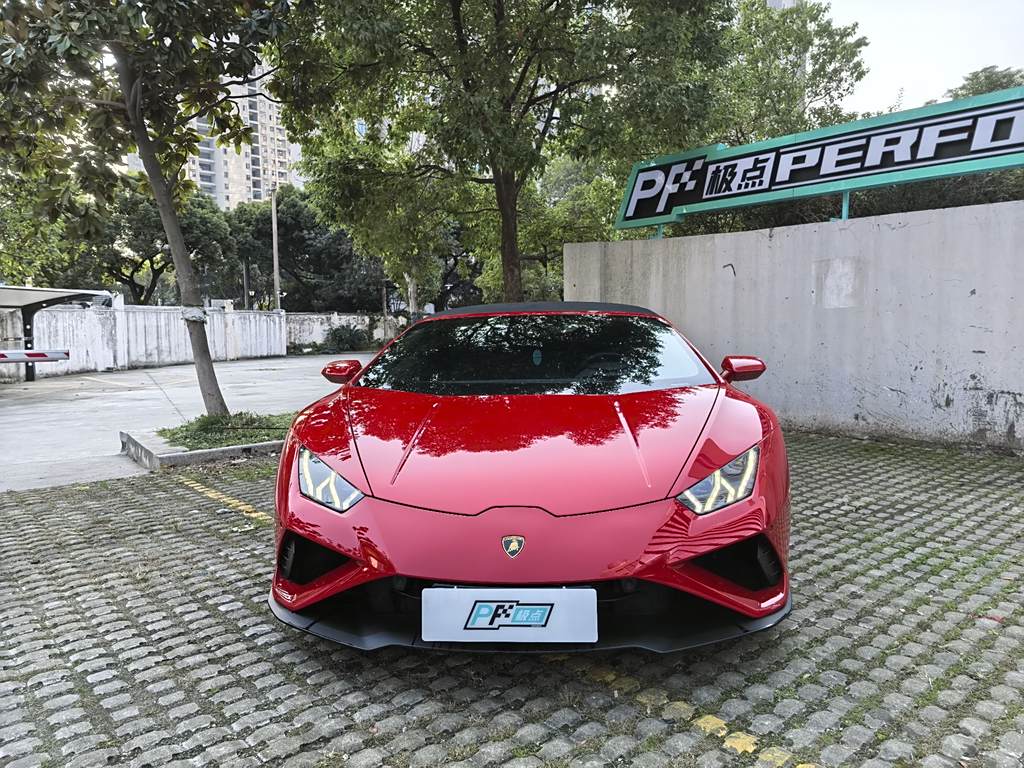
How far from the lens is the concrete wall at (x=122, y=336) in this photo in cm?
1784

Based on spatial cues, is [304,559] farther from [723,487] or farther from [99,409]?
[99,409]

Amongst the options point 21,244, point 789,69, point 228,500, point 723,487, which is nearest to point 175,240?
point 228,500

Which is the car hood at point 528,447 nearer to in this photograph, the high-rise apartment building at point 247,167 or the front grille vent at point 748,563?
the front grille vent at point 748,563

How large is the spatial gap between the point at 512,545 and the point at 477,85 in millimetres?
7231

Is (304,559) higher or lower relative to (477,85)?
lower

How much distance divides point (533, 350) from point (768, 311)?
4.93 m

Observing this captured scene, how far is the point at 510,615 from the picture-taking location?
189 centimetres

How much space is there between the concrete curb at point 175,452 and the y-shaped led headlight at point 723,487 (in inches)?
180

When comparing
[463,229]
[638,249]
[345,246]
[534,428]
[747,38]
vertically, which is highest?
[747,38]

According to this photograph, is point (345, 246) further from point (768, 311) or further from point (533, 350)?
point (533, 350)

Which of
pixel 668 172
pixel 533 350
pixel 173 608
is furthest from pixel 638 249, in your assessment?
pixel 173 608

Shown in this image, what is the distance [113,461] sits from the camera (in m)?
6.43

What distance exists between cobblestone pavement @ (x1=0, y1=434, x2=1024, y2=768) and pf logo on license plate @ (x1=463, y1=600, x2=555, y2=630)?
33cm

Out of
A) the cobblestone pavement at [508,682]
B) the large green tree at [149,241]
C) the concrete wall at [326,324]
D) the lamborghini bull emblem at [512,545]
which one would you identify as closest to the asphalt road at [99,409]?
the cobblestone pavement at [508,682]
